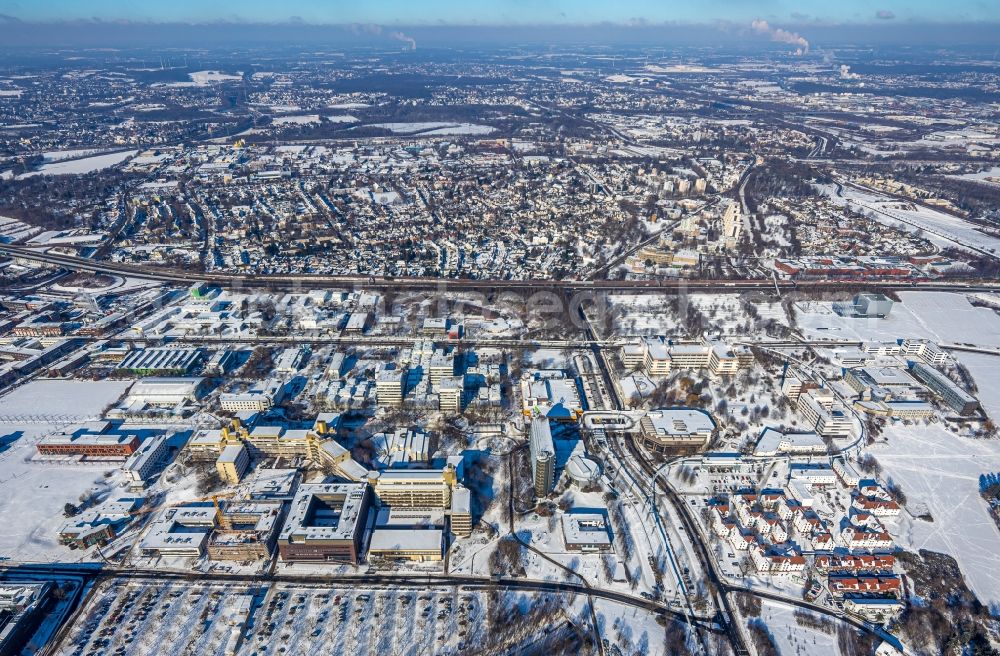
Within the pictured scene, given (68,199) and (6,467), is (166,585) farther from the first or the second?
(68,199)

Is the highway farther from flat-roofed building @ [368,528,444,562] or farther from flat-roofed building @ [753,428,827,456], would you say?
flat-roofed building @ [368,528,444,562]

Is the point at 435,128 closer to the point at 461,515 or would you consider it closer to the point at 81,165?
the point at 81,165

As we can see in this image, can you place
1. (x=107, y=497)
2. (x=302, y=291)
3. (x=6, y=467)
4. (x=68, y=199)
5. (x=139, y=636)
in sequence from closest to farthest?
(x=139, y=636) → (x=107, y=497) → (x=6, y=467) → (x=302, y=291) → (x=68, y=199)

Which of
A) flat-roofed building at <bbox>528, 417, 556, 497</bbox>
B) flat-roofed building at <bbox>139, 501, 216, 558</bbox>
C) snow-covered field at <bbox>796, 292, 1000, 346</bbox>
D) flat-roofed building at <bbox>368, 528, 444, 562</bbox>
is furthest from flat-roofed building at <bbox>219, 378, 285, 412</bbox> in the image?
snow-covered field at <bbox>796, 292, 1000, 346</bbox>

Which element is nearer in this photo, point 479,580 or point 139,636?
point 139,636

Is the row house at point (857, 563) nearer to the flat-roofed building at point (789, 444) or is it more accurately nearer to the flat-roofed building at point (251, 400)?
the flat-roofed building at point (789, 444)

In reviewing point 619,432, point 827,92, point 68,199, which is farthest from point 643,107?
point 619,432

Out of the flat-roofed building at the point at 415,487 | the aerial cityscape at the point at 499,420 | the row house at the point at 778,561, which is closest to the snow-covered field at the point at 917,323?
the aerial cityscape at the point at 499,420
